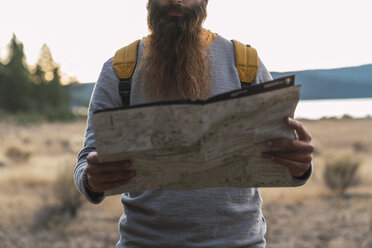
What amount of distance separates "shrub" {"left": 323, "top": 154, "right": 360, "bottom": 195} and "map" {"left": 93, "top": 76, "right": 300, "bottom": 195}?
9893 millimetres

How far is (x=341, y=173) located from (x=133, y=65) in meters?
→ 10.1

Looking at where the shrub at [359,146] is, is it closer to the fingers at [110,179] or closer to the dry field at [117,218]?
the dry field at [117,218]

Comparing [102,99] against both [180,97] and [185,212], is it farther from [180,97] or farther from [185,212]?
[185,212]

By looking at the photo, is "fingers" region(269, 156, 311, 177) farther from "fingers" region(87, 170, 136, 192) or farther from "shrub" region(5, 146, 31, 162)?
"shrub" region(5, 146, 31, 162)

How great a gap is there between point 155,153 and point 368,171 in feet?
45.2

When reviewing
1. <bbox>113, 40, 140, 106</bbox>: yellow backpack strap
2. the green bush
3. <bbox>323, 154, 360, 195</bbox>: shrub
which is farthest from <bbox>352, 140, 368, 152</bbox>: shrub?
the green bush

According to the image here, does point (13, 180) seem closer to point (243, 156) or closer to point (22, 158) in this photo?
point (22, 158)

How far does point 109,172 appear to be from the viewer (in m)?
1.14

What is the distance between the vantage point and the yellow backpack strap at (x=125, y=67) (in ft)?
→ 4.91

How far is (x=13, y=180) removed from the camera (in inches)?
459

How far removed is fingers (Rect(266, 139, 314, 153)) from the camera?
44.1 inches

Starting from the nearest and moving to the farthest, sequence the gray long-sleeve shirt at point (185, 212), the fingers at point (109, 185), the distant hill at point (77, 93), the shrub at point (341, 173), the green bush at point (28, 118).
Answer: the fingers at point (109, 185) < the gray long-sleeve shirt at point (185, 212) < the shrub at point (341, 173) < the green bush at point (28, 118) < the distant hill at point (77, 93)

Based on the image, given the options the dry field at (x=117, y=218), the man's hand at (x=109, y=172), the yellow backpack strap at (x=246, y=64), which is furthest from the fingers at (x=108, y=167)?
the dry field at (x=117, y=218)

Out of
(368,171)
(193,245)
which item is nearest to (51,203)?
(193,245)
